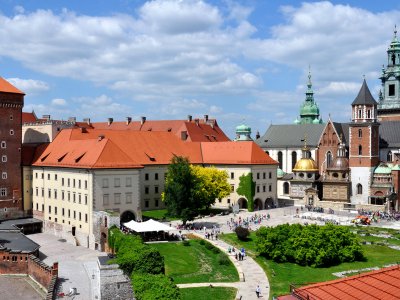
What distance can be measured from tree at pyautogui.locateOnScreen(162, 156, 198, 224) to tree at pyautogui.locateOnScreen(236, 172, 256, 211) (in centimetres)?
1613

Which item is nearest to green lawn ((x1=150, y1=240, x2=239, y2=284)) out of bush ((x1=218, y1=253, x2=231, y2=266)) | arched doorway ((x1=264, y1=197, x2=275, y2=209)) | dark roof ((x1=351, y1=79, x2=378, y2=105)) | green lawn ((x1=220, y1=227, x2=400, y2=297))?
bush ((x1=218, y1=253, x2=231, y2=266))

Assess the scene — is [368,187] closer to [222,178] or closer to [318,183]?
[318,183]

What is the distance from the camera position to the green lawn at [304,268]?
133 ft

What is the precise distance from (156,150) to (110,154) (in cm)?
1682

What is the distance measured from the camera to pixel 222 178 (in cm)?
7125

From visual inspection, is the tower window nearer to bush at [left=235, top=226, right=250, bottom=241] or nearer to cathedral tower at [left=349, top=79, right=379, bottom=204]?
cathedral tower at [left=349, top=79, right=379, bottom=204]

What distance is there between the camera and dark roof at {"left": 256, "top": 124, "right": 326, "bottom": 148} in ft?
318

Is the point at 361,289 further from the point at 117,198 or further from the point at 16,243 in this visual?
the point at 117,198

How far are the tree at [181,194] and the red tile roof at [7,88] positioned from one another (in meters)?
26.3

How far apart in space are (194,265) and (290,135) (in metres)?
59.7

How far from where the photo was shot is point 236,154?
79.5 metres

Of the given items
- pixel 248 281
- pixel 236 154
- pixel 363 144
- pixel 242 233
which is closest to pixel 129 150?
pixel 236 154

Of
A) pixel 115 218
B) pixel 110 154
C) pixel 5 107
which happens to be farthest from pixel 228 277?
pixel 5 107

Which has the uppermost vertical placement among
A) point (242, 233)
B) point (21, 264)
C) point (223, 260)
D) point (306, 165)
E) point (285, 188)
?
point (306, 165)
